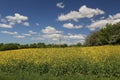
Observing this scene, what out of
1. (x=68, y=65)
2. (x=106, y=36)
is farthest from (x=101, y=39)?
(x=68, y=65)

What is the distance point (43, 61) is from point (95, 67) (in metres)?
3.76

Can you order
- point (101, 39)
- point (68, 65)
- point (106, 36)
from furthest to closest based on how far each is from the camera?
point (101, 39) → point (106, 36) → point (68, 65)

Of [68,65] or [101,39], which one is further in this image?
[101,39]

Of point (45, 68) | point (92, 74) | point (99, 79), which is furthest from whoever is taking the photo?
point (45, 68)

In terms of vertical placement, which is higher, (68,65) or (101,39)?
(101,39)

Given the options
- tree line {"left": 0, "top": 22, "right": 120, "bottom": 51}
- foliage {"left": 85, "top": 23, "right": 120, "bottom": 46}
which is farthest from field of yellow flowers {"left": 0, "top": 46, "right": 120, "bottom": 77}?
foliage {"left": 85, "top": 23, "right": 120, "bottom": 46}

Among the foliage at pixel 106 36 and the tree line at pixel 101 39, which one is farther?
the foliage at pixel 106 36

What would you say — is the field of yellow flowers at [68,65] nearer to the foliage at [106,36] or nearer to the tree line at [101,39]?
the tree line at [101,39]

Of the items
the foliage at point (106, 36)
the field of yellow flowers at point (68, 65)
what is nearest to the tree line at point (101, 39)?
the foliage at point (106, 36)

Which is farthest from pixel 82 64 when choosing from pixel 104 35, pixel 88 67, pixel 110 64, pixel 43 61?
pixel 104 35

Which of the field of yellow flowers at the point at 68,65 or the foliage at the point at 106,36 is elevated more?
the foliage at the point at 106,36

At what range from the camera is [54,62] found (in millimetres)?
17984

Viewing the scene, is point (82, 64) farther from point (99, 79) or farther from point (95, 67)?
point (99, 79)

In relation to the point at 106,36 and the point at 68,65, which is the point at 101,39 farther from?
the point at 68,65
